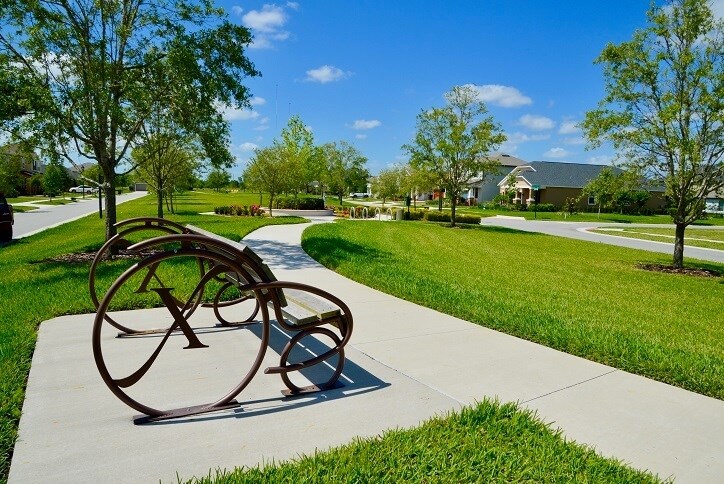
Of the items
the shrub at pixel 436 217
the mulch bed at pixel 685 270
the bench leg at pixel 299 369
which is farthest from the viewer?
the shrub at pixel 436 217

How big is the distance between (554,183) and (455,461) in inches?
2277

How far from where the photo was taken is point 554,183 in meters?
55.7

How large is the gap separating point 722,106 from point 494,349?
10.7 m

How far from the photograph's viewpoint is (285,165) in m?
27.3

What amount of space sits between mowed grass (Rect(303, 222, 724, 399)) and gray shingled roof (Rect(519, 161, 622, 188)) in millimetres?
42801

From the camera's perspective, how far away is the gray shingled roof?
55.7 metres

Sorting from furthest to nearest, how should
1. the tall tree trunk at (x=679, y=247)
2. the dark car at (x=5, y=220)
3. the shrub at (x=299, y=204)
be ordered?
the shrub at (x=299, y=204), the dark car at (x=5, y=220), the tall tree trunk at (x=679, y=247)

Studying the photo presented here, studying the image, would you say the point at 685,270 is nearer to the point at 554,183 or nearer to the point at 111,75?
the point at 111,75

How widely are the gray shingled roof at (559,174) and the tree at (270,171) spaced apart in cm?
3612

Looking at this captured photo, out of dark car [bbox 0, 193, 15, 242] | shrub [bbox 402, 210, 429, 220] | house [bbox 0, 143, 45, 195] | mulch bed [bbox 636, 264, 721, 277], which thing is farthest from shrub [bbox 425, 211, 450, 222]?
dark car [bbox 0, 193, 15, 242]

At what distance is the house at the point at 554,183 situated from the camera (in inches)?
2184

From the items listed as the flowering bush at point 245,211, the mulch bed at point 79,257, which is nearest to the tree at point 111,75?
the mulch bed at point 79,257

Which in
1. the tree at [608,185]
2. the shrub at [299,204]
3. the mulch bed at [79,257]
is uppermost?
the tree at [608,185]

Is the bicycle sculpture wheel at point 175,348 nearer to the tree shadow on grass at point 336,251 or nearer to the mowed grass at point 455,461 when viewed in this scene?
the mowed grass at point 455,461
